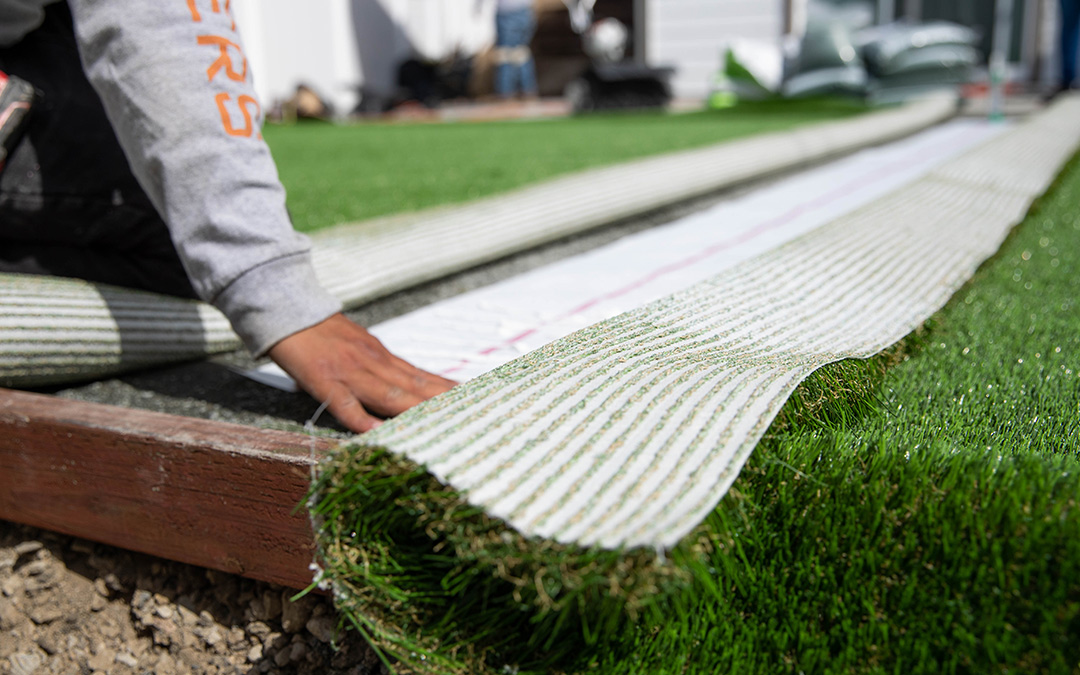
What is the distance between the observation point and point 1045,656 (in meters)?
0.58

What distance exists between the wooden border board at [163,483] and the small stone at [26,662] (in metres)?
0.16

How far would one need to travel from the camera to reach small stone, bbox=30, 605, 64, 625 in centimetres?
107

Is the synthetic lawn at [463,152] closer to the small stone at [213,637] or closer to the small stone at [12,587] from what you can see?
the small stone at [12,587]

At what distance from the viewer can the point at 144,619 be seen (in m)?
1.01

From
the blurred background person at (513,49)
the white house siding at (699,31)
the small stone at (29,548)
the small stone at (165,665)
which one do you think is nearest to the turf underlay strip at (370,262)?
the small stone at (29,548)

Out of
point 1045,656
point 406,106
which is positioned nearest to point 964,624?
point 1045,656

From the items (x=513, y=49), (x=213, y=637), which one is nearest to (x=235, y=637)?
(x=213, y=637)

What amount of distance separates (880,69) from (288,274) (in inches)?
289

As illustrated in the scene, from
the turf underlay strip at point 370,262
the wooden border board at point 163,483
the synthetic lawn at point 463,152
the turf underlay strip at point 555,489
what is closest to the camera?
the turf underlay strip at point 555,489

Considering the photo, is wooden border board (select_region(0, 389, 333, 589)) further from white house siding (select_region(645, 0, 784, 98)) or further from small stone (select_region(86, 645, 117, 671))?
white house siding (select_region(645, 0, 784, 98))

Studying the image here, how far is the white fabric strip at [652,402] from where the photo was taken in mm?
589

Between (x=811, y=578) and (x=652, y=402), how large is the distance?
0.19 m

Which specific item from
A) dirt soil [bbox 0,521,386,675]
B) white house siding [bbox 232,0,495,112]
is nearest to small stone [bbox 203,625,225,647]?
dirt soil [bbox 0,521,386,675]

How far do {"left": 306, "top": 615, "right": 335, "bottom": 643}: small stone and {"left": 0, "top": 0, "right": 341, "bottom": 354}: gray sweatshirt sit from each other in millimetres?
310
